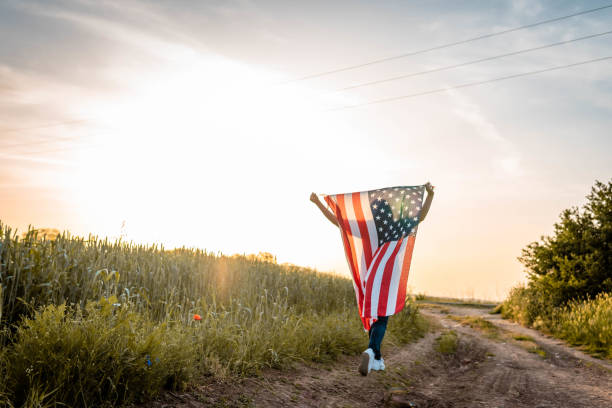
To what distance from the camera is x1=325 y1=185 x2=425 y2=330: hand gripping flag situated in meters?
6.96

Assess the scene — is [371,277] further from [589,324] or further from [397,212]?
[589,324]

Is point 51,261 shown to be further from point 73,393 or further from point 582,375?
point 582,375

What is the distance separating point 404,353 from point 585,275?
423 inches

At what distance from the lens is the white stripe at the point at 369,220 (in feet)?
23.9

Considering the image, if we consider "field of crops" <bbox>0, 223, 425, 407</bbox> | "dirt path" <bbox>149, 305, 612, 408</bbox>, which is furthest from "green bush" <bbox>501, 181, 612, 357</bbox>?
"field of crops" <bbox>0, 223, 425, 407</bbox>

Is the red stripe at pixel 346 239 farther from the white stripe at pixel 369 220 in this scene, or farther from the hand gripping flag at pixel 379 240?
the white stripe at pixel 369 220

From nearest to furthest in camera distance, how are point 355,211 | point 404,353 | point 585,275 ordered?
point 355,211 < point 404,353 < point 585,275

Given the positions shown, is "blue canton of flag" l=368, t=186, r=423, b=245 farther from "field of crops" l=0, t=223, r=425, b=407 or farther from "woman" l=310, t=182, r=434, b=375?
"field of crops" l=0, t=223, r=425, b=407

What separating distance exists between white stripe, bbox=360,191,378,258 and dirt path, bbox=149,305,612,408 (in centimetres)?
217

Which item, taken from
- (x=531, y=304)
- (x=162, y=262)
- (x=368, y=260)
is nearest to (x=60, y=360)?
(x=368, y=260)

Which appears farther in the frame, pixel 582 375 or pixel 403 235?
pixel 582 375

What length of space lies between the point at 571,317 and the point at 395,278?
1166 centimetres

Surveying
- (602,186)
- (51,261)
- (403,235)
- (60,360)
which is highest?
(602,186)

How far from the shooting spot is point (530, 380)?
8.56 meters
